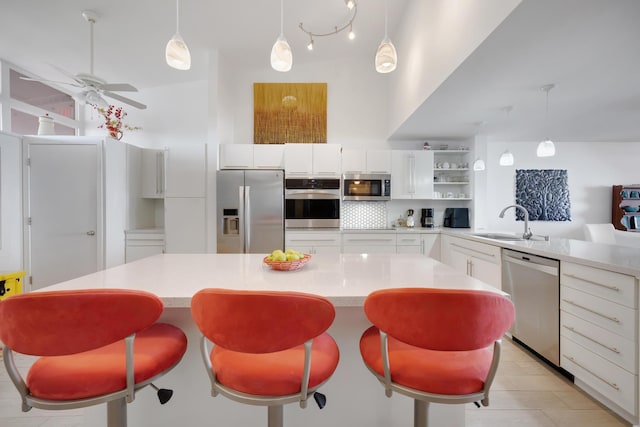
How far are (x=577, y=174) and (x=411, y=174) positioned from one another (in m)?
3.20

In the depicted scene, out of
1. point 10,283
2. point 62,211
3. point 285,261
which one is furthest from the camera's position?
point 62,211

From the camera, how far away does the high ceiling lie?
5.38ft

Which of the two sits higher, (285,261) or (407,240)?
(285,261)

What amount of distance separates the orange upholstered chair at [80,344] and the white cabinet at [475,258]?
2891 millimetres

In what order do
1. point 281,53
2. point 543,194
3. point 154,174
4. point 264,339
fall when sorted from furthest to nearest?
point 543,194, point 154,174, point 281,53, point 264,339

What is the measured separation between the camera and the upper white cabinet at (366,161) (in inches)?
161

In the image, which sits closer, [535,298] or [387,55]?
[387,55]

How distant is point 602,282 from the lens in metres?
1.65

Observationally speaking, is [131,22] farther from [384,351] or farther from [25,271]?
[384,351]

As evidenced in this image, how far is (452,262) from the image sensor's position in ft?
11.9

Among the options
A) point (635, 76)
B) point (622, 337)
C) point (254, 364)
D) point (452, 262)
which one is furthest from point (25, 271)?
point (635, 76)

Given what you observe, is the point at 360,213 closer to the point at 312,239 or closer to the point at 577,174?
the point at 312,239

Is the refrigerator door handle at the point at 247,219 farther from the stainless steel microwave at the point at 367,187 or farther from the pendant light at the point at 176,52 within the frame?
the pendant light at the point at 176,52

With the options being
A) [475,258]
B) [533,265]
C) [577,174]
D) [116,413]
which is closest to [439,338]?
[116,413]
